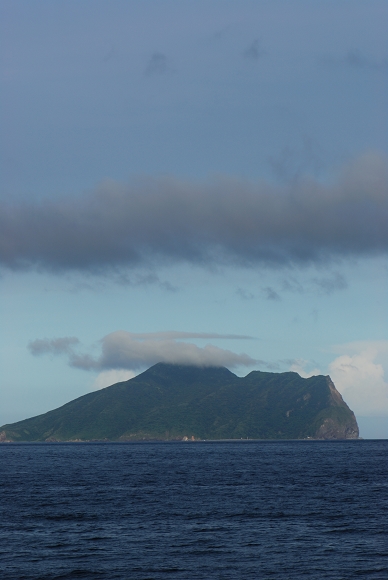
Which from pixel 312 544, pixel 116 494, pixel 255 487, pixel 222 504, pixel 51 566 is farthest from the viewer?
pixel 255 487

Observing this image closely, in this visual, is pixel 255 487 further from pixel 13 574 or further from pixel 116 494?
pixel 13 574

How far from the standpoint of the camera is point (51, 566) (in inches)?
2352

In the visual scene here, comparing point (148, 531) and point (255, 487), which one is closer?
point (148, 531)

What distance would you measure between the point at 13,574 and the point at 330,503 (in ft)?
187

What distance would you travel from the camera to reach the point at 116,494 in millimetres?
116500

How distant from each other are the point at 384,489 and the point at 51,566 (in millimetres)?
78101

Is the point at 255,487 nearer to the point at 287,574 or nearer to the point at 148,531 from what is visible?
the point at 148,531

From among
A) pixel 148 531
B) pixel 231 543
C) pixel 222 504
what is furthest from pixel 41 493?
pixel 231 543

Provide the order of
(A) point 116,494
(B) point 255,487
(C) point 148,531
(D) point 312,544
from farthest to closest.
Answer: (B) point 255,487, (A) point 116,494, (C) point 148,531, (D) point 312,544

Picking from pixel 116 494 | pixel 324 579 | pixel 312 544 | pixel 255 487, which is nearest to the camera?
pixel 324 579

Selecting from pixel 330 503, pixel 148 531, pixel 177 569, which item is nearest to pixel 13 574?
pixel 177 569

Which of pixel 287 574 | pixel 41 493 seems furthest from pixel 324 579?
pixel 41 493

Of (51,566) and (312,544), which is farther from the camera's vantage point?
(312,544)

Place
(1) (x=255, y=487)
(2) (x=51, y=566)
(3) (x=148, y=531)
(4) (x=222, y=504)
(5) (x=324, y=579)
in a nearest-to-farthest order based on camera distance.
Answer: (5) (x=324, y=579) < (2) (x=51, y=566) < (3) (x=148, y=531) < (4) (x=222, y=504) < (1) (x=255, y=487)
